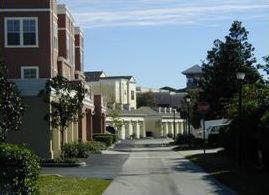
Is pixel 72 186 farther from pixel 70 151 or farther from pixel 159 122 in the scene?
pixel 159 122

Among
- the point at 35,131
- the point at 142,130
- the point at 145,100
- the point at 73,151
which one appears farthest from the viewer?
the point at 145,100

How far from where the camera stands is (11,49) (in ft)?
148

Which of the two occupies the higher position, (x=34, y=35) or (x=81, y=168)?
(x=34, y=35)

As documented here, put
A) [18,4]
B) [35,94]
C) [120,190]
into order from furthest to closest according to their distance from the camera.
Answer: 1. [18,4]
2. [35,94]
3. [120,190]

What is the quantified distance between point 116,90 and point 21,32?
305ft

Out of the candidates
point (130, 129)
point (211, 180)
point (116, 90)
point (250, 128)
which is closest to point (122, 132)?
point (130, 129)

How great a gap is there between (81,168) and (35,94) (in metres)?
7.37

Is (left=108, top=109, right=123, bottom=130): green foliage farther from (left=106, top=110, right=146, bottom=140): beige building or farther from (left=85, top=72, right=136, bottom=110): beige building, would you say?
(left=85, top=72, right=136, bottom=110): beige building

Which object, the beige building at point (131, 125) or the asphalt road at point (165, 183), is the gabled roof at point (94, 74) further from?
the asphalt road at point (165, 183)

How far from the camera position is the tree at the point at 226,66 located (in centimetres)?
5678

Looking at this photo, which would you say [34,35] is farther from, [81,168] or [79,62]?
[79,62]

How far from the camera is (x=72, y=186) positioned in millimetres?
19719

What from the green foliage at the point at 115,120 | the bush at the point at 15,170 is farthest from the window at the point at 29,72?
the green foliage at the point at 115,120

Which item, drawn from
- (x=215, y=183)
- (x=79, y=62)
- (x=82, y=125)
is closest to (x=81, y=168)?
(x=215, y=183)
